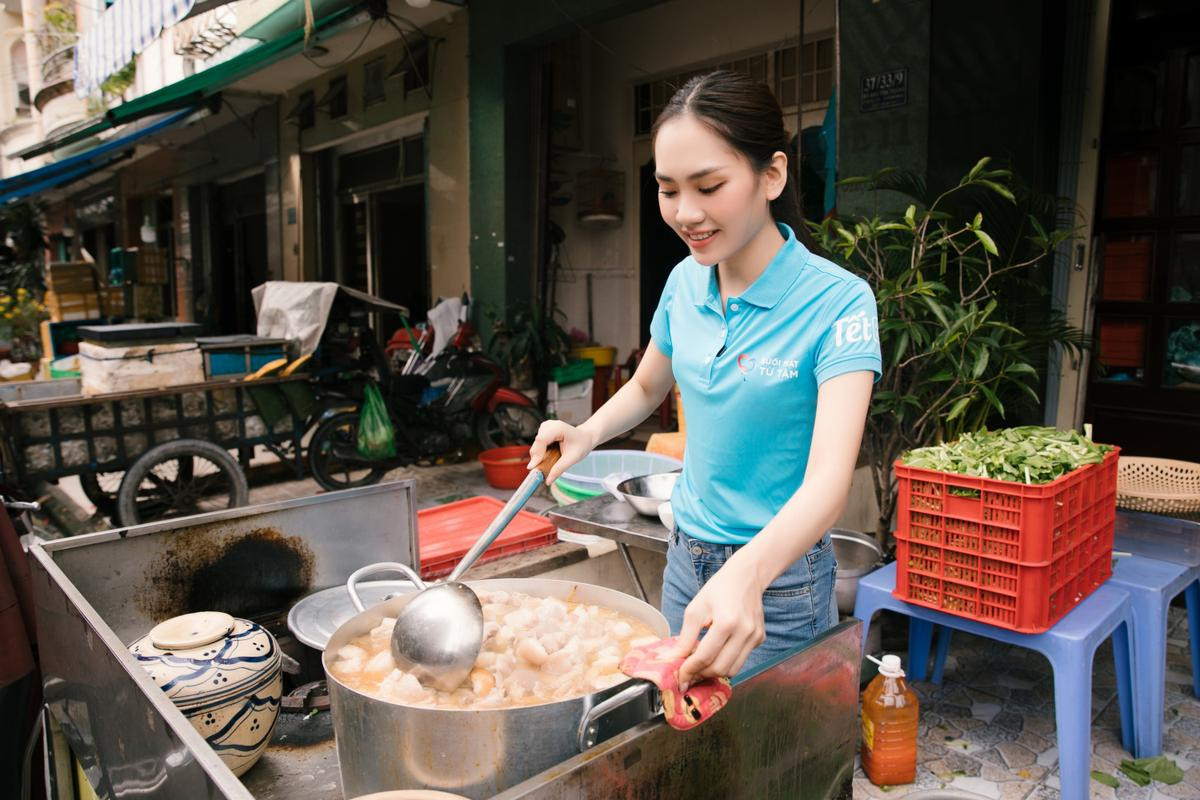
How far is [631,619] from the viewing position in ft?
4.89

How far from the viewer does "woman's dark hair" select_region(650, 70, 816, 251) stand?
4.59ft

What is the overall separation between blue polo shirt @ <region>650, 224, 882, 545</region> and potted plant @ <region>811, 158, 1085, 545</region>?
1.81 meters

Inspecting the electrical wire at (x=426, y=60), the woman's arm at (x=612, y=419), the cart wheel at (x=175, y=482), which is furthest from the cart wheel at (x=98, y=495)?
the electrical wire at (x=426, y=60)

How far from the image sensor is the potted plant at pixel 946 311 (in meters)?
3.31

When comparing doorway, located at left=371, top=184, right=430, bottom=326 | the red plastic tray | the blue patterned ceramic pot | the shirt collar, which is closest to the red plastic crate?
the red plastic tray

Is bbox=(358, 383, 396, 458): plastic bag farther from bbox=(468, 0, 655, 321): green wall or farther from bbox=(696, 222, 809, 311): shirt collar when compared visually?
bbox=(696, 222, 809, 311): shirt collar

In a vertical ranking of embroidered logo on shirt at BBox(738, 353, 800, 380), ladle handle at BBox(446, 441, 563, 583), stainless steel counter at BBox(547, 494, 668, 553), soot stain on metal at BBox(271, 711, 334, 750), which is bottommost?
soot stain on metal at BBox(271, 711, 334, 750)

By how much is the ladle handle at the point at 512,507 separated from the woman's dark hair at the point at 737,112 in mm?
661

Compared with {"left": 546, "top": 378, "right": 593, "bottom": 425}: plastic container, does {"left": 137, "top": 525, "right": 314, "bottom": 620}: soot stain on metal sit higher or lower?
higher

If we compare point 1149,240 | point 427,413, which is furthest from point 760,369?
point 427,413

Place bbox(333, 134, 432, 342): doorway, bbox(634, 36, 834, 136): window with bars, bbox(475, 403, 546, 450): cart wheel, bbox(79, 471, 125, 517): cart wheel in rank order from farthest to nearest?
1. bbox(333, 134, 432, 342): doorway
2. bbox(475, 403, 546, 450): cart wheel
3. bbox(634, 36, 834, 136): window with bars
4. bbox(79, 471, 125, 517): cart wheel

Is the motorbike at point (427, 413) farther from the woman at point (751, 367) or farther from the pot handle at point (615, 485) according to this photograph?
the woman at point (751, 367)

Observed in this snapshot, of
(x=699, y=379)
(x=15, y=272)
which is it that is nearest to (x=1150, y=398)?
(x=699, y=379)

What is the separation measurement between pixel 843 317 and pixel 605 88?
322 inches
